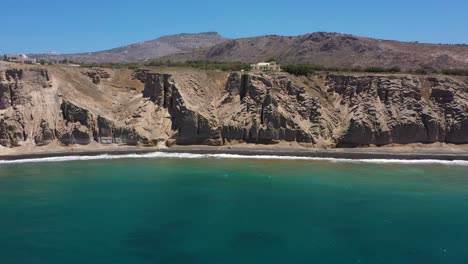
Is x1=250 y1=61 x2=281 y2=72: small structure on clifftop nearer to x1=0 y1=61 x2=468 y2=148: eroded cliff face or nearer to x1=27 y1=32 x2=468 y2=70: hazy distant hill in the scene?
x1=0 y1=61 x2=468 y2=148: eroded cliff face

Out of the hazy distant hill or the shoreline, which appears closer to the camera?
the shoreline

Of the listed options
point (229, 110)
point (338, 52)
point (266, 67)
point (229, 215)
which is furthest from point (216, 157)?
point (338, 52)

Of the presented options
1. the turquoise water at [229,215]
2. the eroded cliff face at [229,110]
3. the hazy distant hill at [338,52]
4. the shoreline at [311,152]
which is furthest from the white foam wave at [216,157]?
the hazy distant hill at [338,52]

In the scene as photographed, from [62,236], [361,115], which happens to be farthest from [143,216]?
[361,115]

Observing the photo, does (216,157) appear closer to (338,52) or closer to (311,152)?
(311,152)

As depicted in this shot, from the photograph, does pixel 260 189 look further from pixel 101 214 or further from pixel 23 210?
pixel 23 210

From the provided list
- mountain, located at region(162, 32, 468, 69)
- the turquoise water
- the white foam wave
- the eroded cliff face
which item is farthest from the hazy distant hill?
the turquoise water
